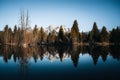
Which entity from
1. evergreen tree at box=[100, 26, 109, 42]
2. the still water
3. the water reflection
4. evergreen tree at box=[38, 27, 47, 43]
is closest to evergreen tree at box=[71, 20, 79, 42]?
evergreen tree at box=[100, 26, 109, 42]

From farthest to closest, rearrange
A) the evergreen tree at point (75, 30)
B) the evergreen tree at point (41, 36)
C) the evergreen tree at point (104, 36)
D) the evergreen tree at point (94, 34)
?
1. the evergreen tree at point (41, 36)
2. the evergreen tree at point (94, 34)
3. the evergreen tree at point (104, 36)
4. the evergreen tree at point (75, 30)

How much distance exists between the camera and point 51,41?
103438 mm

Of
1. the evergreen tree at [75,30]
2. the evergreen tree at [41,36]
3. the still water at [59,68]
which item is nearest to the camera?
the still water at [59,68]

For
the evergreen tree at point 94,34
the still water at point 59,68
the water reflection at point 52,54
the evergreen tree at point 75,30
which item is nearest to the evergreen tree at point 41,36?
the evergreen tree at point 75,30

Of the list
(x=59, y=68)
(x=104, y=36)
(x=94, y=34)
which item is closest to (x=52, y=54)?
(x=59, y=68)

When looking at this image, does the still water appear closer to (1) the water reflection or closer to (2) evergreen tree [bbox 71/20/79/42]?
(1) the water reflection

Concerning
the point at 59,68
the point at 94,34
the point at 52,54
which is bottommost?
the point at 59,68

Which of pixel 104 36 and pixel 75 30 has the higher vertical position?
pixel 75 30

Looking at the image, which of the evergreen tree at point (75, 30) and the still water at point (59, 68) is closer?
the still water at point (59, 68)

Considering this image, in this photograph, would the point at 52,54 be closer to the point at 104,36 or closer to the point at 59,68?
the point at 59,68

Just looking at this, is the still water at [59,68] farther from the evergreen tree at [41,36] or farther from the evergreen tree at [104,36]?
the evergreen tree at [41,36]

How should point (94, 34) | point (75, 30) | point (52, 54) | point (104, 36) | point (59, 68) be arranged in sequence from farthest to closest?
point (94, 34), point (75, 30), point (104, 36), point (52, 54), point (59, 68)

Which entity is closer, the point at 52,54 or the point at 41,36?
the point at 52,54

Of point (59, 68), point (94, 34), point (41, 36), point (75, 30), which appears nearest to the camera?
point (59, 68)
